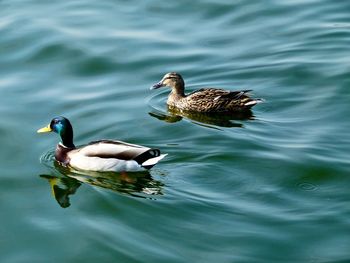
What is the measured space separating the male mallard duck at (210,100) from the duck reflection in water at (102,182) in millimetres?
2863

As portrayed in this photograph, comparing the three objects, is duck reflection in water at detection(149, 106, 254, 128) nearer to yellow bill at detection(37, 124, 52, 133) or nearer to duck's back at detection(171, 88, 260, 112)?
duck's back at detection(171, 88, 260, 112)

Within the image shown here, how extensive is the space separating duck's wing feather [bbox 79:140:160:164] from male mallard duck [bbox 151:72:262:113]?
113 inches

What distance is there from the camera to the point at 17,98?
1628 centimetres

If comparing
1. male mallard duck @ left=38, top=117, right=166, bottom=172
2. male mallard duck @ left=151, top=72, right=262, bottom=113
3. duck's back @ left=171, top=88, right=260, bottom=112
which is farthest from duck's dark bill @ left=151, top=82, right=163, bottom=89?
male mallard duck @ left=38, top=117, right=166, bottom=172

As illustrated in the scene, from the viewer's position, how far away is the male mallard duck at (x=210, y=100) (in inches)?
603

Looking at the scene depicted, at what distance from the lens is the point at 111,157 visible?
1288 centimetres

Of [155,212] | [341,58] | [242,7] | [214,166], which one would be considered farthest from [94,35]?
[155,212]

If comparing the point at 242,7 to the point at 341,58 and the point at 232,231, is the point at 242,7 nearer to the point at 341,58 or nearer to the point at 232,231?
the point at 341,58

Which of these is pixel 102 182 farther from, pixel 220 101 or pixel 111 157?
pixel 220 101

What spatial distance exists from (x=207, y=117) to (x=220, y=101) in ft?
1.21

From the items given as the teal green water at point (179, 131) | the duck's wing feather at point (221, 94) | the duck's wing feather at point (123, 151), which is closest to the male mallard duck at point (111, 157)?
the duck's wing feather at point (123, 151)

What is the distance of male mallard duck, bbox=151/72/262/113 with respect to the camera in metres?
15.3

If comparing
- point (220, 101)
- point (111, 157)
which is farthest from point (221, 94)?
point (111, 157)

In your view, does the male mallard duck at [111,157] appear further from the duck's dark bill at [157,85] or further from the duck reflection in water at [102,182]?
the duck's dark bill at [157,85]
